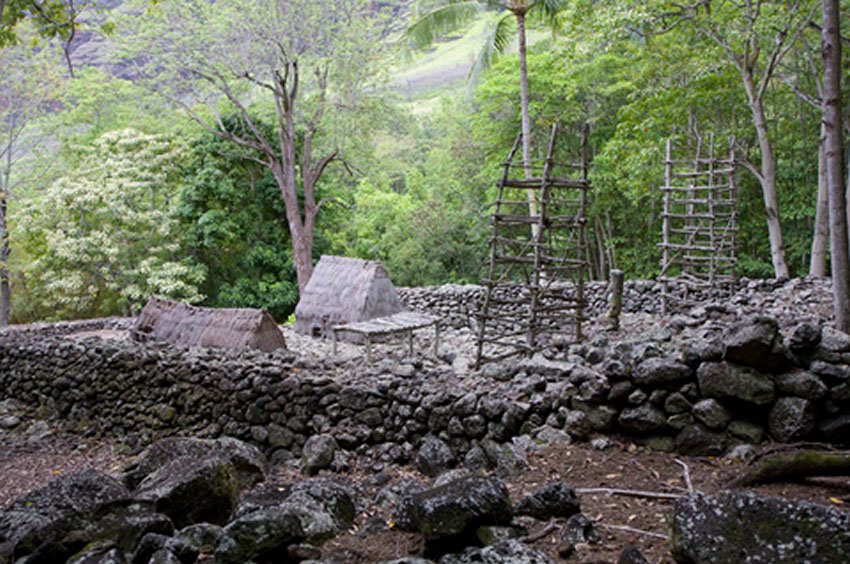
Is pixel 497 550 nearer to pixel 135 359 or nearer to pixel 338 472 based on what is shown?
pixel 338 472

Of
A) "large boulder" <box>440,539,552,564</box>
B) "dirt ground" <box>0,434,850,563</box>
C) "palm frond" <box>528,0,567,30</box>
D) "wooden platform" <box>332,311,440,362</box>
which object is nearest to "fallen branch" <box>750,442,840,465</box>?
"dirt ground" <box>0,434,850,563</box>

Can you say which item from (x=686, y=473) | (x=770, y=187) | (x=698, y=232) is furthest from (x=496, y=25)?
(x=686, y=473)

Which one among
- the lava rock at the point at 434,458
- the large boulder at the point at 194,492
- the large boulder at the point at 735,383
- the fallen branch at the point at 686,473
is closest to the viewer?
the fallen branch at the point at 686,473

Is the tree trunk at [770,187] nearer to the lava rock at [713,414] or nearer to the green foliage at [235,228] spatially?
the lava rock at [713,414]

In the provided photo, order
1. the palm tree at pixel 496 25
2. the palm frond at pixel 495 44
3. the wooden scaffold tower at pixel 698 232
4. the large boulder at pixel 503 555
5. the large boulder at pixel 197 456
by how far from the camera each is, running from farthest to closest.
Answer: the palm frond at pixel 495 44 < the palm tree at pixel 496 25 < the wooden scaffold tower at pixel 698 232 < the large boulder at pixel 197 456 < the large boulder at pixel 503 555

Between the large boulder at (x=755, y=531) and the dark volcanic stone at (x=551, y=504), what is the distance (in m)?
0.81

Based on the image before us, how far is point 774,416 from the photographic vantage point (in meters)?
4.30

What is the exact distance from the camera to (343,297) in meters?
13.7

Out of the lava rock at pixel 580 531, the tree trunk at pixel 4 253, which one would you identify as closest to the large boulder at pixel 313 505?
the lava rock at pixel 580 531

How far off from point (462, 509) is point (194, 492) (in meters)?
1.89

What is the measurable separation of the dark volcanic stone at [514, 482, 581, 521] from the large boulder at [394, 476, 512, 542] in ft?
0.88

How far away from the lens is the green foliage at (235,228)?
2070 centimetres

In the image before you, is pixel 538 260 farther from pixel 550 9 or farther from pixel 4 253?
pixel 4 253

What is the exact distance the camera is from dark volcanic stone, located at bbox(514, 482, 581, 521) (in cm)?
334
